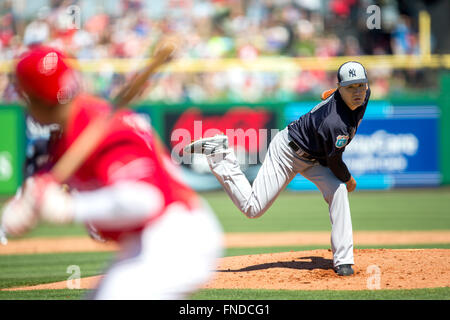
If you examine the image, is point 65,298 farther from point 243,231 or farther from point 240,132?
point 240,132

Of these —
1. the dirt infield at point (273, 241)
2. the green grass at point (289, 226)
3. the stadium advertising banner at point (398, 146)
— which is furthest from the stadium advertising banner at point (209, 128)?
the dirt infield at point (273, 241)

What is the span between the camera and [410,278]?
6516 millimetres

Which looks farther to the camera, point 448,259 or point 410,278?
point 448,259

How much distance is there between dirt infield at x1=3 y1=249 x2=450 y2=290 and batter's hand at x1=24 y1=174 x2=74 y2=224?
363cm

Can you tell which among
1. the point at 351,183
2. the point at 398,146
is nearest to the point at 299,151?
the point at 351,183

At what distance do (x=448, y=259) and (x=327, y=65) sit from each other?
9.94m

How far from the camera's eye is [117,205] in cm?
300

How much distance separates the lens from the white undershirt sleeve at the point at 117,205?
300 centimetres

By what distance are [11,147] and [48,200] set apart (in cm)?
1354

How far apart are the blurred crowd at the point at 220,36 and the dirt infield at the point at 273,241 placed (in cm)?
559

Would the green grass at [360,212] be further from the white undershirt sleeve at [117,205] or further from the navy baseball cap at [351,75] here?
the white undershirt sleeve at [117,205]
